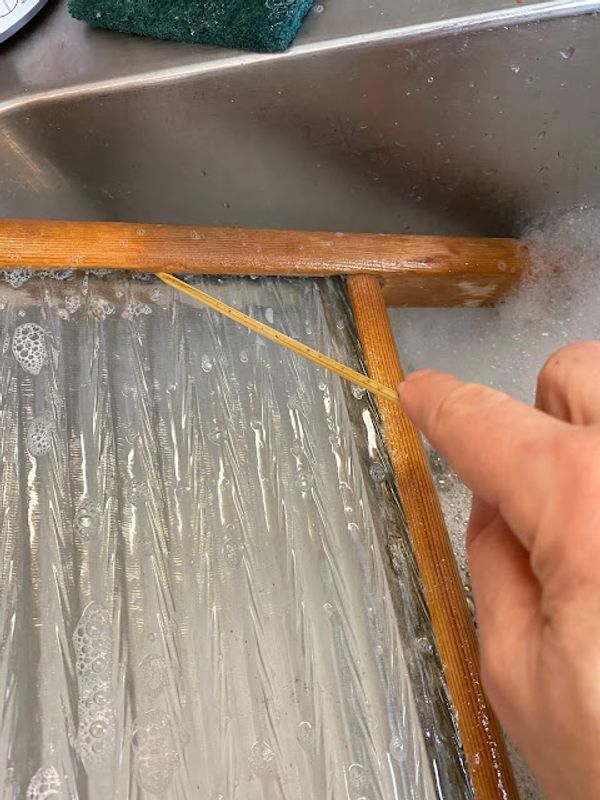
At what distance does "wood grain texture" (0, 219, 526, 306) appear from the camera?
61cm

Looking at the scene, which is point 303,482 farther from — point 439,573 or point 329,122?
point 329,122

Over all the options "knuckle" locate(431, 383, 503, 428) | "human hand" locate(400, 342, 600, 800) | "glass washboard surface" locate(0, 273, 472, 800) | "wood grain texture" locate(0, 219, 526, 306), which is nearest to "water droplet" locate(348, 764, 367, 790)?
"glass washboard surface" locate(0, 273, 472, 800)

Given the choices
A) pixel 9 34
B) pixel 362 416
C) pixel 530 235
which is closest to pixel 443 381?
pixel 362 416

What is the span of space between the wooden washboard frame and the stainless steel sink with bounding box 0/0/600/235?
0.08 metres

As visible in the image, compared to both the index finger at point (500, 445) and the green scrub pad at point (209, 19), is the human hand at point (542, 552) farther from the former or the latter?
the green scrub pad at point (209, 19)

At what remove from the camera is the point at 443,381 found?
0.44 meters

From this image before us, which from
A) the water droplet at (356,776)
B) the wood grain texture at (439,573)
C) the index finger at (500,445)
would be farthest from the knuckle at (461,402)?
the water droplet at (356,776)

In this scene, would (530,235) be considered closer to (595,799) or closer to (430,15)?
(430,15)

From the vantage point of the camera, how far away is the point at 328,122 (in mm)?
646

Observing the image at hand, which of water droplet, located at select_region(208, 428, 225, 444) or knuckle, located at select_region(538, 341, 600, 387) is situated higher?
water droplet, located at select_region(208, 428, 225, 444)

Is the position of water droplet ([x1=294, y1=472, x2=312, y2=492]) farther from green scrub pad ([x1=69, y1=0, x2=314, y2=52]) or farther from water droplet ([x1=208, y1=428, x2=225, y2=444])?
green scrub pad ([x1=69, y1=0, x2=314, y2=52])

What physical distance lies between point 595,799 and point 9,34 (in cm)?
85

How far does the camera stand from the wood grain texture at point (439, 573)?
1.57 feet

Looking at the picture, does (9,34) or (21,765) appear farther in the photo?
(9,34)
